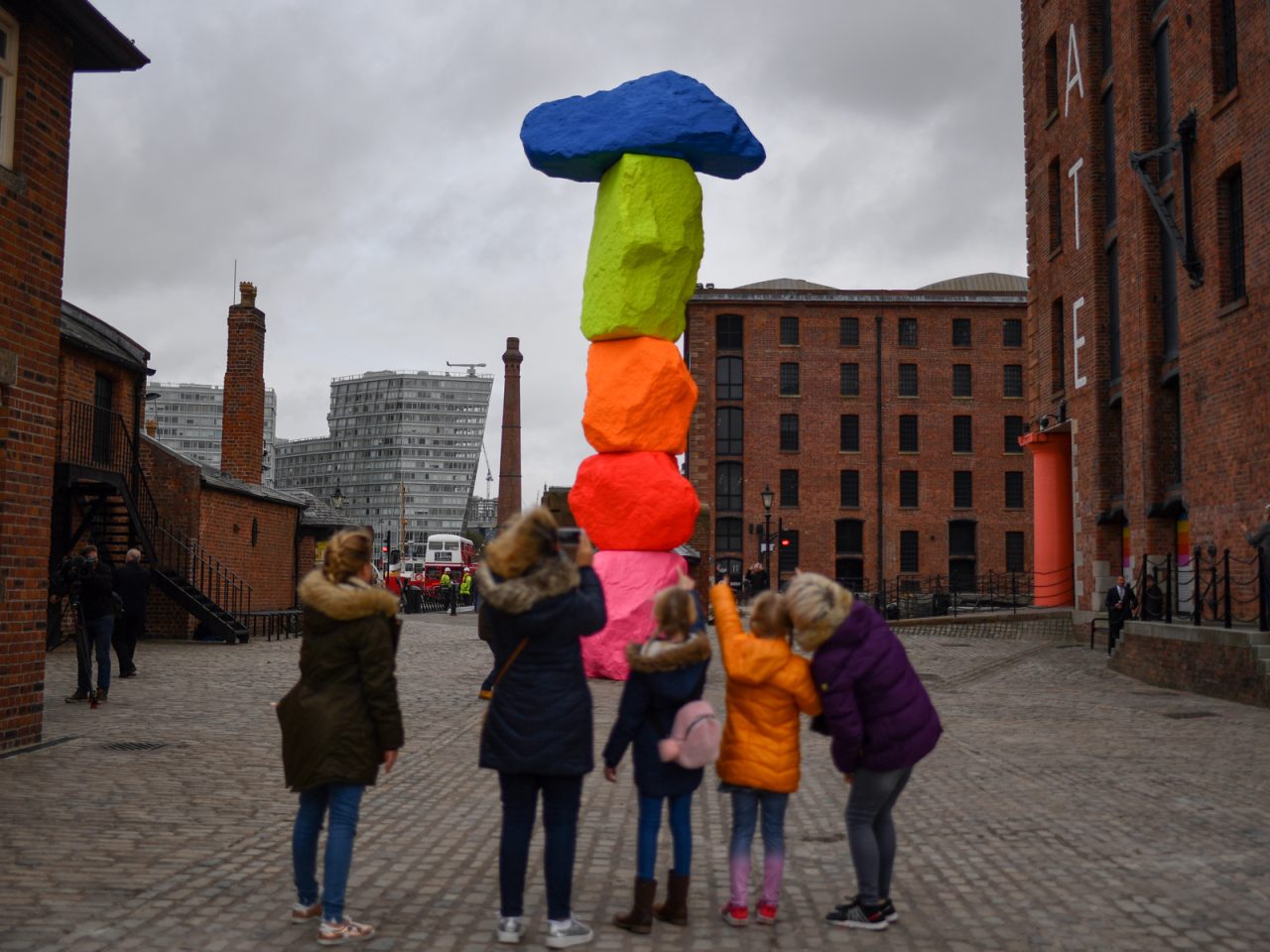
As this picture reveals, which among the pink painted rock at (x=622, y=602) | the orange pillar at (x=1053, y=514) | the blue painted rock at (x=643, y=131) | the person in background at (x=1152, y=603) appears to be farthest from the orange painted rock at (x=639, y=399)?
the orange pillar at (x=1053, y=514)

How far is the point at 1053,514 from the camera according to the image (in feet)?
91.0

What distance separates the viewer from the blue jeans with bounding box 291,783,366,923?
16.4 feet

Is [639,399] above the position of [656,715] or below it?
above

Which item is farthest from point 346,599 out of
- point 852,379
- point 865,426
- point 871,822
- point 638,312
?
Answer: point 852,379

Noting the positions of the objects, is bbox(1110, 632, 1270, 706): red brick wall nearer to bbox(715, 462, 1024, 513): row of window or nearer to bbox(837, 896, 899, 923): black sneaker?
bbox(837, 896, 899, 923): black sneaker

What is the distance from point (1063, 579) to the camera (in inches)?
1110

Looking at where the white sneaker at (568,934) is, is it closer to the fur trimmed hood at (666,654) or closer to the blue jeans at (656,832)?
the blue jeans at (656,832)

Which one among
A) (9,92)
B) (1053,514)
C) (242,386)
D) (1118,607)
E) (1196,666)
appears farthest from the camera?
(242,386)

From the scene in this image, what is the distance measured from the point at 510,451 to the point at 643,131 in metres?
33.2

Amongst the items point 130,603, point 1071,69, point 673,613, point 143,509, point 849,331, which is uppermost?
point 1071,69

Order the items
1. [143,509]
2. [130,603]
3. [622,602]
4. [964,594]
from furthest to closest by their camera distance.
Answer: [964,594] < [143,509] < [622,602] < [130,603]

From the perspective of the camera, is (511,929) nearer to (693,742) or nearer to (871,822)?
(693,742)

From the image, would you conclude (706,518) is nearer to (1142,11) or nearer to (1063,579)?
(1063,579)

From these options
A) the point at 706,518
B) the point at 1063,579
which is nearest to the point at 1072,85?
the point at 1063,579
